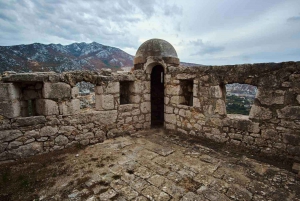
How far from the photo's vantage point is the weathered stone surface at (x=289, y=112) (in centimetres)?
348

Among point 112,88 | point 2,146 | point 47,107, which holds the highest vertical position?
point 112,88

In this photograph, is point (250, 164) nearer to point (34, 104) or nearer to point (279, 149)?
point (279, 149)

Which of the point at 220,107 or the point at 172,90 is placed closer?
the point at 220,107

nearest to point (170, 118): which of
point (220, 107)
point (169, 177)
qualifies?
point (220, 107)

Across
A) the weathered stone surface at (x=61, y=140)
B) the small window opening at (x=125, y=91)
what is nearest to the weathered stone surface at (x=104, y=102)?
the small window opening at (x=125, y=91)

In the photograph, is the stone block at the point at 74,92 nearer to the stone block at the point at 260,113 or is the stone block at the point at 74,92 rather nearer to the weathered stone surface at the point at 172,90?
the weathered stone surface at the point at 172,90

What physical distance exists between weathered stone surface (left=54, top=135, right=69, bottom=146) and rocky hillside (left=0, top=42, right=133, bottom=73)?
20.1 metres

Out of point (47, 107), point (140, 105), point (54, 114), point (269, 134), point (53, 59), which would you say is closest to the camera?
point (269, 134)

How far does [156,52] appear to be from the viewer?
6.27m

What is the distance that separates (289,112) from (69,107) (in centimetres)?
550

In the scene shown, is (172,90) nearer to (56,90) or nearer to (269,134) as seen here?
(269,134)

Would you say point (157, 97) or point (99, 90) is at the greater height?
point (99, 90)

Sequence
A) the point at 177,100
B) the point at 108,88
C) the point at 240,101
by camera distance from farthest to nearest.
→ the point at 240,101, the point at 177,100, the point at 108,88

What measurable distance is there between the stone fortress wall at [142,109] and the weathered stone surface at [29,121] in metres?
0.02
